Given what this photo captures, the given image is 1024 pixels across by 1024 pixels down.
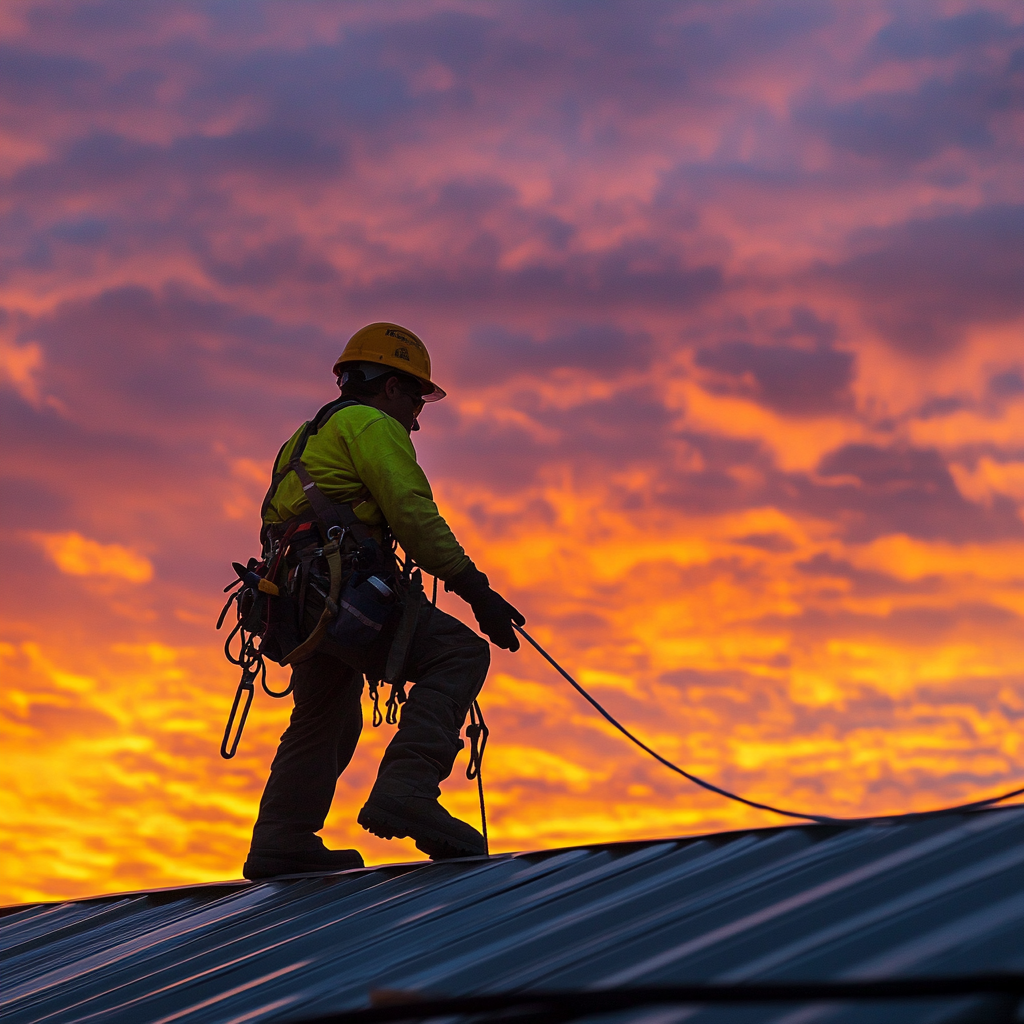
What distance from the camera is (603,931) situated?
398cm

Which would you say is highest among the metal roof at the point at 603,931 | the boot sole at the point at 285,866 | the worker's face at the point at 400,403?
the worker's face at the point at 400,403

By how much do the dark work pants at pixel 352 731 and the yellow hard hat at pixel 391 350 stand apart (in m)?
1.27

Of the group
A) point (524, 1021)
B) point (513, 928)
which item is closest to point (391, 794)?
point (513, 928)

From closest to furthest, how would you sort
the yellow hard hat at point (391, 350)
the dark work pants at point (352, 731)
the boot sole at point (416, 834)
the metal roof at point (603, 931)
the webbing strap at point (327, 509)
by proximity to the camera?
the metal roof at point (603, 931)
the boot sole at point (416, 834)
the dark work pants at point (352, 731)
the webbing strap at point (327, 509)
the yellow hard hat at point (391, 350)

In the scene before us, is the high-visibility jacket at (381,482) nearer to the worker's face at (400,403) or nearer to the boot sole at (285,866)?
the worker's face at (400,403)

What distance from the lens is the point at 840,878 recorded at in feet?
12.8

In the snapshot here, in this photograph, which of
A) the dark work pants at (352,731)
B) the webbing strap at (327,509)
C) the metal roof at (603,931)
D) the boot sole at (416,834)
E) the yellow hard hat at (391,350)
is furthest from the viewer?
the yellow hard hat at (391,350)

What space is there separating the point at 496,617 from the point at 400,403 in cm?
131

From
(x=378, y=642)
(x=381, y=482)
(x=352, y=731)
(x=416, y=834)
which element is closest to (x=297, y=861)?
(x=352, y=731)

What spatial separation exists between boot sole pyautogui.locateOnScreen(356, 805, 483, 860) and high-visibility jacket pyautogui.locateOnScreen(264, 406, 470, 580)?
1.13m

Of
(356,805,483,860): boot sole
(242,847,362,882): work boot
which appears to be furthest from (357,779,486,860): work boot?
(242,847,362,882): work boot

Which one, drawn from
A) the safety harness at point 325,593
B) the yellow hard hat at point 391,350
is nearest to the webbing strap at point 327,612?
the safety harness at point 325,593

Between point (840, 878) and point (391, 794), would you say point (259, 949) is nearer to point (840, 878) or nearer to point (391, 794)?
point (391, 794)

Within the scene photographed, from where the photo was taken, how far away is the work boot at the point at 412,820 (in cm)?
601
